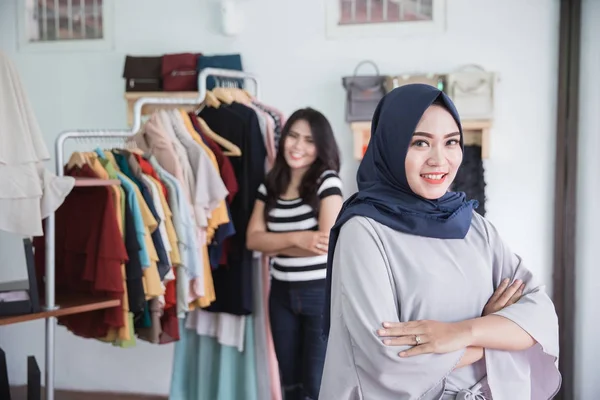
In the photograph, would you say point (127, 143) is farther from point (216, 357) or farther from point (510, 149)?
point (510, 149)

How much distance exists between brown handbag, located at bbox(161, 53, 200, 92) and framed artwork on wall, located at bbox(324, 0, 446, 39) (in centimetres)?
72

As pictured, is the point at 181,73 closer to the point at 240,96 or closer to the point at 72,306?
the point at 240,96

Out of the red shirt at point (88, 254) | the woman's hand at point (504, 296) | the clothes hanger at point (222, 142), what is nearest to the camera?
the woman's hand at point (504, 296)

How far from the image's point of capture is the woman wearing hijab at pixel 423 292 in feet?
4.26

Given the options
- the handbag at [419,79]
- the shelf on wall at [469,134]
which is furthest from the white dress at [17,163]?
the handbag at [419,79]

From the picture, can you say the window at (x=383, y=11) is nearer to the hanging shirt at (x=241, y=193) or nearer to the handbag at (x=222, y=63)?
the handbag at (x=222, y=63)

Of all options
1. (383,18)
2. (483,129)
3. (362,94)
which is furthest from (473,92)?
(383,18)

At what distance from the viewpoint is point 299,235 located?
2646 millimetres

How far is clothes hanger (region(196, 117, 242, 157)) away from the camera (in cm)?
291

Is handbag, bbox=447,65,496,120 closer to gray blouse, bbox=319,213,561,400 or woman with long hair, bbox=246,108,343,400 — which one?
woman with long hair, bbox=246,108,343,400

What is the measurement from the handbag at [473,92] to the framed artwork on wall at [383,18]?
34 cm

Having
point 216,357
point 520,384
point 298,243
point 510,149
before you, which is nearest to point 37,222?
point 298,243

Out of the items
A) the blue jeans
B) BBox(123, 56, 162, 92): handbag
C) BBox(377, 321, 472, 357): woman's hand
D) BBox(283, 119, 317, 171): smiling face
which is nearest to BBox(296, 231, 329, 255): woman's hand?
the blue jeans

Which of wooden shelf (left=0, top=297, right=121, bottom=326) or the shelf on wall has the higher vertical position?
the shelf on wall
